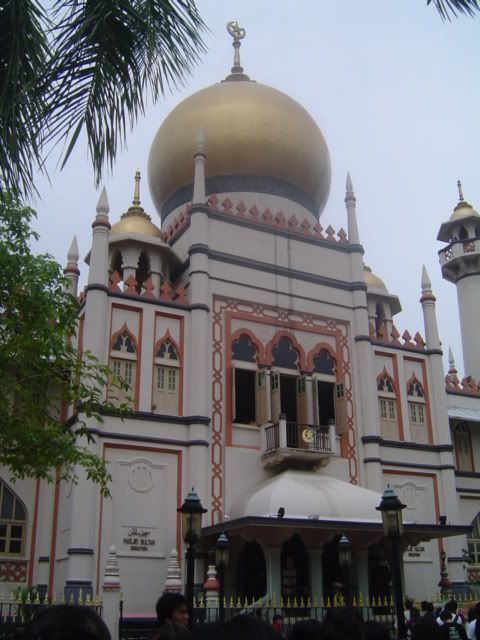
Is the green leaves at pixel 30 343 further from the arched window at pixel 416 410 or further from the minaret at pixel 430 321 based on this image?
the minaret at pixel 430 321

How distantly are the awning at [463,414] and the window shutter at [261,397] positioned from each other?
620 cm

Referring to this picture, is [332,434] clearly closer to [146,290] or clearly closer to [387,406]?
[387,406]

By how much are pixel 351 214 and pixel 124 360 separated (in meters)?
7.94

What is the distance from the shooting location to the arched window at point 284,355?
18422 millimetres

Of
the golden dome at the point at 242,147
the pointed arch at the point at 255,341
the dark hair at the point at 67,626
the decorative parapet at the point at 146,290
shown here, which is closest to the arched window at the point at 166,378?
the decorative parapet at the point at 146,290

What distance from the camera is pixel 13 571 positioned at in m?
16.1

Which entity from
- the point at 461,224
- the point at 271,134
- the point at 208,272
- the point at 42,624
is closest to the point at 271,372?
the point at 208,272

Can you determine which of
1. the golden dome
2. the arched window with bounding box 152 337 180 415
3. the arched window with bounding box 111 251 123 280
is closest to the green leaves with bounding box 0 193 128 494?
the arched window with bounding box 152 337 180 415

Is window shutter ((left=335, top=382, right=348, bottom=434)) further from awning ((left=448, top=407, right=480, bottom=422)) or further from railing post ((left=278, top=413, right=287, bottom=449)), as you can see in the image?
awning ((left=448, top=407, right=480, bottom=422))

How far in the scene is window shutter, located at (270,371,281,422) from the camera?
1759cm

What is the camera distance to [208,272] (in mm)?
18000

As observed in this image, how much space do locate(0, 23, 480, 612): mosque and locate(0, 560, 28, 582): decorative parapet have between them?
0.04 m

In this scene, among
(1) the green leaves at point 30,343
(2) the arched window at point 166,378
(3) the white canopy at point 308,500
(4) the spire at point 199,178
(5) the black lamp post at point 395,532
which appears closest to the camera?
(5) the black lamp post at point 395,532

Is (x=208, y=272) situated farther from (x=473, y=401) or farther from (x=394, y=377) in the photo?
(x=473, y=401)
